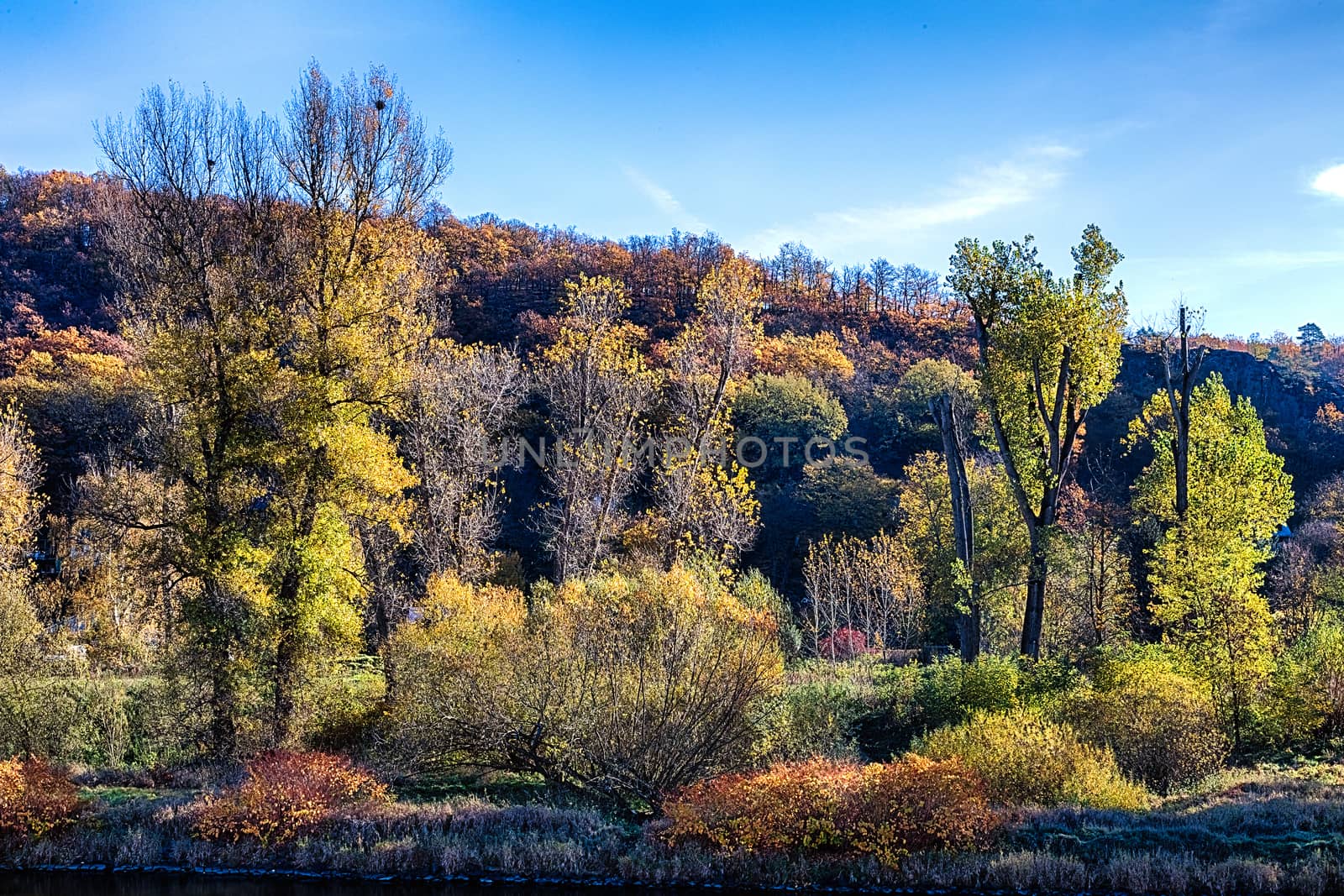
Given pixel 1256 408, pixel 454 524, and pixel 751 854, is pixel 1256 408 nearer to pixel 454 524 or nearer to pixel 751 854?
pixel 454 524

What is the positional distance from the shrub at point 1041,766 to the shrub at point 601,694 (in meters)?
3.39

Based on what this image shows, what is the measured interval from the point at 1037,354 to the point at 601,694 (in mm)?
11183

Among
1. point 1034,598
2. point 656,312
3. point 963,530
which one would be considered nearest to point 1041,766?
point 1034,598

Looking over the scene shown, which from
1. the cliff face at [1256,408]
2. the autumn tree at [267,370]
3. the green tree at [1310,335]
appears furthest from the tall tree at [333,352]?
the green tree at [1310,335]

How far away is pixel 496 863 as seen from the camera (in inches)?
→ 463

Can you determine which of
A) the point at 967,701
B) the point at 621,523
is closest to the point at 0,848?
the point at 967,701

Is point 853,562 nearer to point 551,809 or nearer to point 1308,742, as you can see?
point 1308,742

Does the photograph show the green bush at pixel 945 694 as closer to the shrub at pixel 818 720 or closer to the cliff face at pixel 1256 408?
the shrub at pixel 818 720

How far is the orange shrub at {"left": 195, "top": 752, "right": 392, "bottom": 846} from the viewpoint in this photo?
40.2ft

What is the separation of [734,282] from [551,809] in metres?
14.1

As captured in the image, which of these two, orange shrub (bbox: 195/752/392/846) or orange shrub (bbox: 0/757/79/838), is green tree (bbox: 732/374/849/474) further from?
orange shrub (bbox: 0/757/79/838)

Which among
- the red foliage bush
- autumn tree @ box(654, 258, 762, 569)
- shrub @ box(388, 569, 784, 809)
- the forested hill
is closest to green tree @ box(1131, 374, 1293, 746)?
shrub @ box(388, 569, 784, 809)

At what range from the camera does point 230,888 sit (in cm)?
1148

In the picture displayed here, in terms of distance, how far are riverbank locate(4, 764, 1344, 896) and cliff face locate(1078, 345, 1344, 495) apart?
38419mm
